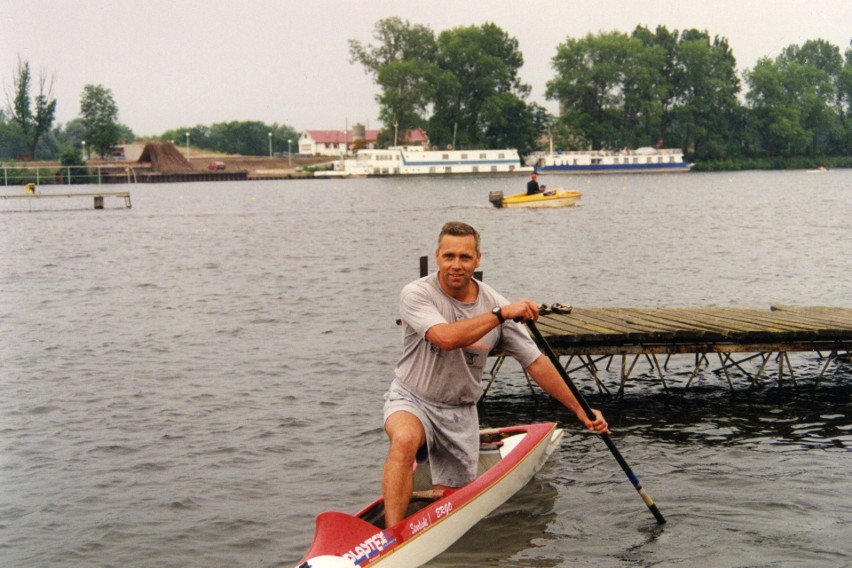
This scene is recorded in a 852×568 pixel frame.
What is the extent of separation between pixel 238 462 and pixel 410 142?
14540cm

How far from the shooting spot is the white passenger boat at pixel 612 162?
141 metres

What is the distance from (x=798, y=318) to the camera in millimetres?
14672

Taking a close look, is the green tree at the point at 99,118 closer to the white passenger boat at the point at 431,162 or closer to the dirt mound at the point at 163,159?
the dirt mound at the point at 163,159

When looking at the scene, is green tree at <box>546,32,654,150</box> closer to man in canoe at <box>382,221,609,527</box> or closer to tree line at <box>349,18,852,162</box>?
tree line at <box>349,18,852,162</box>

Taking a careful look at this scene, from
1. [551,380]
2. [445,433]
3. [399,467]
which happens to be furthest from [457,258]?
[399,467]

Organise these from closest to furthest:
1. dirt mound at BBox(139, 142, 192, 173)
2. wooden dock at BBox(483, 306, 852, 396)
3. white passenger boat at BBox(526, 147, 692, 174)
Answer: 1. wooden dock at BBox(483, 306, 852, 396)
2. white passenger boat at BBox(526, 147, 692, 174)
3. dirt mound at BBox(139, 142, 192, 173)

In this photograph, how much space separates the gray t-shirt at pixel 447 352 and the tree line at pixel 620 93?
140m

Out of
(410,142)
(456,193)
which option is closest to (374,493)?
(456,193)

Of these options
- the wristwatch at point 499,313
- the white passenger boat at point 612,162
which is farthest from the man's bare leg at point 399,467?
the white passenger boat at point 612,162

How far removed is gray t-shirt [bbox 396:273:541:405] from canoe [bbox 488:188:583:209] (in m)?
53.2

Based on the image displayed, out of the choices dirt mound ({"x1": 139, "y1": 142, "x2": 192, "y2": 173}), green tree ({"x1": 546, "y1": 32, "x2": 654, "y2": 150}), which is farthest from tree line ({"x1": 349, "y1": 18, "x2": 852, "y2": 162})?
dirt mound ({"x1": 139, "y1": 142, "x2": 192, "y2": 173})

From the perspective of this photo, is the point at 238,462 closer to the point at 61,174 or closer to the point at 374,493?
the point at 374,493

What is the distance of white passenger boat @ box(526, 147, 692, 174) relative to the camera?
461 ft

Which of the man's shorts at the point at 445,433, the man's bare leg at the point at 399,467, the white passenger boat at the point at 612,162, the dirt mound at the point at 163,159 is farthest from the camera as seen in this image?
the dirt mound at the point at 163,159
